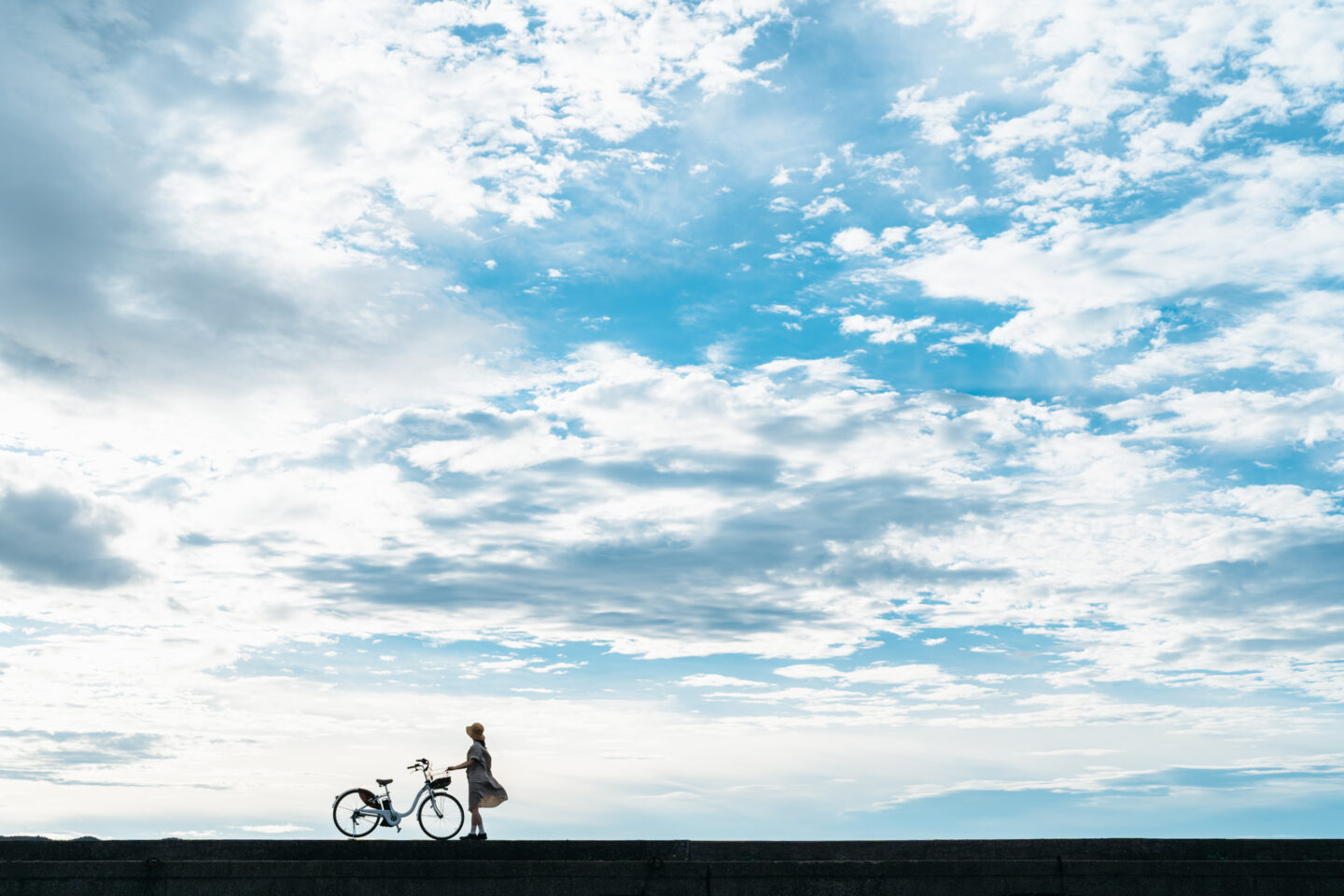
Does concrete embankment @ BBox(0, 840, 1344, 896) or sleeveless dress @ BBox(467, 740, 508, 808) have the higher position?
sleeveless dress @ BBox(467, 740, 508, 808)

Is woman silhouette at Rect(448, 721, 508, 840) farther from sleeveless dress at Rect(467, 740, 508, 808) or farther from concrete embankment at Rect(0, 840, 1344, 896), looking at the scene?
concrete embankment at Rect(0, 840, 1344, 896)

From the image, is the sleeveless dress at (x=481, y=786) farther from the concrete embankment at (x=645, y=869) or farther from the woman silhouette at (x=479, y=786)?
the concrete embankment at (x=645, y=869)

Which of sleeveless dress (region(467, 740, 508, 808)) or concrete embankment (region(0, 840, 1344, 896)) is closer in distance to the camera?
concrete embankment (region(0, 840, 1344, 896))

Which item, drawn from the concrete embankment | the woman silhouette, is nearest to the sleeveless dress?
the woman silhouette

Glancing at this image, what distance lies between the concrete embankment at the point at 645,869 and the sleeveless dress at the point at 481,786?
2.34m

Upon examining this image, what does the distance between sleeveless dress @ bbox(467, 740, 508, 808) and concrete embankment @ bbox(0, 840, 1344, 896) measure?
2.34 m

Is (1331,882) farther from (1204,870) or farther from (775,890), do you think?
(775,890)

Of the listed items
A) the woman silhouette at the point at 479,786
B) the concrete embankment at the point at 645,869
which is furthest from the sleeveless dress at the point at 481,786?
the concrete embankment at the point at 645,869

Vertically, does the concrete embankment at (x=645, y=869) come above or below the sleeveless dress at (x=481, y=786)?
below

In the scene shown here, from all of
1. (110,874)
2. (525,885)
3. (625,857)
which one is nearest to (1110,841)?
(625,857)

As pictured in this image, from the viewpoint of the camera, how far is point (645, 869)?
1316 cm

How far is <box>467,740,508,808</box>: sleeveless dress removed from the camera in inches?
666

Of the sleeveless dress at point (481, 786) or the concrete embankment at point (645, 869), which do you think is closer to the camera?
the concrete embankment at point (645, 869)

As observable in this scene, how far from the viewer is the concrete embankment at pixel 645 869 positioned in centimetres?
1304
